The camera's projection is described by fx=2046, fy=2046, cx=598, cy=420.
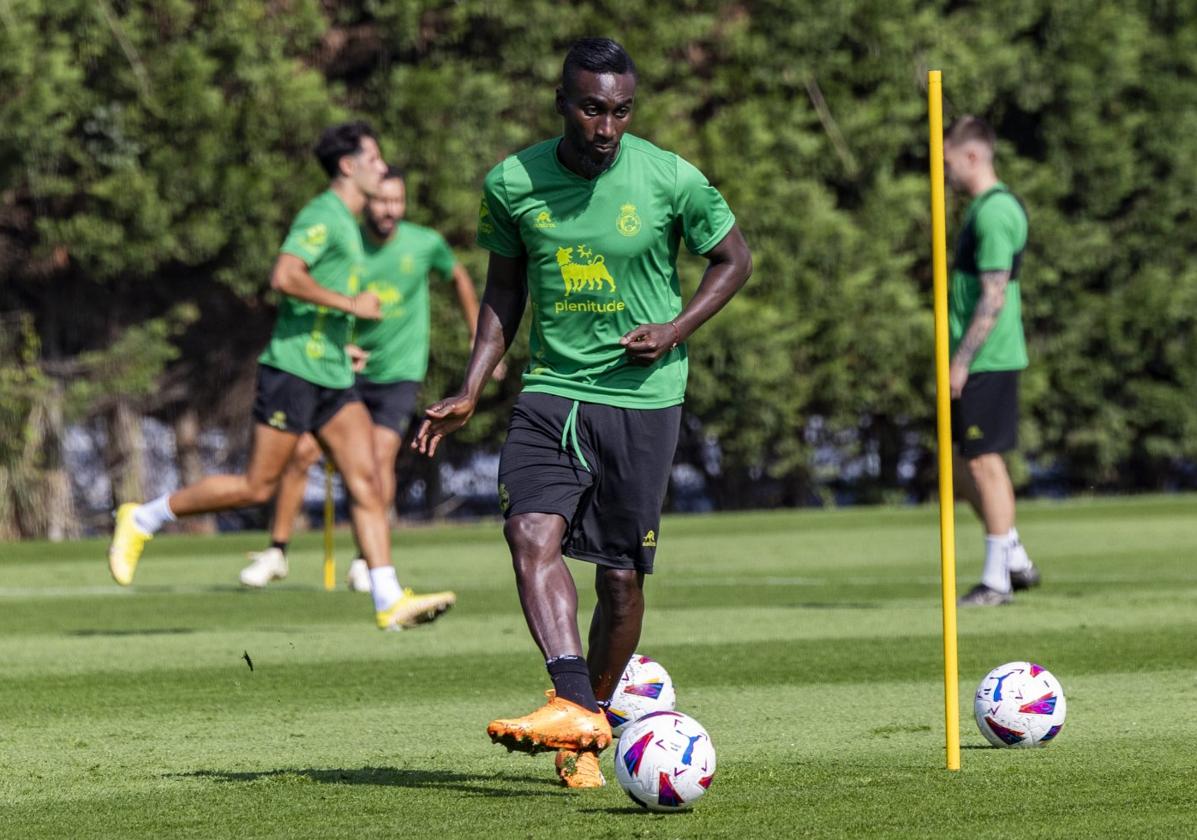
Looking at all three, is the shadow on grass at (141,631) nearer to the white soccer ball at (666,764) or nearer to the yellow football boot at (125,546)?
the yellow football boot at (125,546)

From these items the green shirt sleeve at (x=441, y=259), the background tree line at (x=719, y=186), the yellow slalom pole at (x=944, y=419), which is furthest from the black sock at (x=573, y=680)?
the background tree line at (x=719, y=186)

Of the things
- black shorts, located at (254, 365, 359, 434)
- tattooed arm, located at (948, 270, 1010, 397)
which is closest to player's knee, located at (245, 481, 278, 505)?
black shorts, located at (254, 365, 359, 434)

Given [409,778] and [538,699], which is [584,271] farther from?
[538,699]

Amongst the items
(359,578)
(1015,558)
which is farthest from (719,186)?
(1015,558)

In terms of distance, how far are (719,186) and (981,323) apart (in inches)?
439

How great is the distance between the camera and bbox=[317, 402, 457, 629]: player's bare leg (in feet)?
32.3

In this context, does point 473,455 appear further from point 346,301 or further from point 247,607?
point 346,301

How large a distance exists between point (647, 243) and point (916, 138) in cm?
1805

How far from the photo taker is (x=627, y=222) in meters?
5.72

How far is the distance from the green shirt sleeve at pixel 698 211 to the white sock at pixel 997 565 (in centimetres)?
570

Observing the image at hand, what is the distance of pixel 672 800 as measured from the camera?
16.5 ft

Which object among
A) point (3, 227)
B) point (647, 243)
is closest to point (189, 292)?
point (3, 227)

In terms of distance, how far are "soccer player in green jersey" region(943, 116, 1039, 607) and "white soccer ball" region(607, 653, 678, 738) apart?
4856 mm

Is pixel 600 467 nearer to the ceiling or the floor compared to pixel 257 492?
nearer to the ceiling
